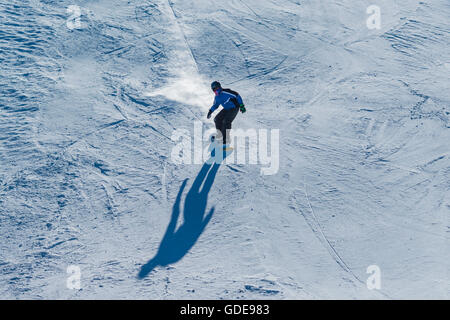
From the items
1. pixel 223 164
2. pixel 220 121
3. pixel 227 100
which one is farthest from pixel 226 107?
pixel 223 164

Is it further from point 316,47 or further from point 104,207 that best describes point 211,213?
point 316,47

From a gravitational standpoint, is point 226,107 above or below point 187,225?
above

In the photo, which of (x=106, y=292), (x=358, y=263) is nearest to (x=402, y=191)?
(x=358, y=263)

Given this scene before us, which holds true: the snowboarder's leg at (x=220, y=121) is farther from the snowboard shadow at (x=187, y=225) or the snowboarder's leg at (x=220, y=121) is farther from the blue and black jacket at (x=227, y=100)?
the snowboard shadow at (x=187, y=225)

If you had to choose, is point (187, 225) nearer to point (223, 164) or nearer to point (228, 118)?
point (223, 164)

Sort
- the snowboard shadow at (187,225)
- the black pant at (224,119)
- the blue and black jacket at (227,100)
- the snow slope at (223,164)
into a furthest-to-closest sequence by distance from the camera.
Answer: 1. the black pant at (224,119)
2. the blue and black jacket at (227,100)
3. the snowboard shadow at (187,225)
4. the snow slope at (223,164)

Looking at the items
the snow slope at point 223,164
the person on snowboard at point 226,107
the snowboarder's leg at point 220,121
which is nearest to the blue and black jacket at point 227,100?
the person on snowboard at point 226,107
